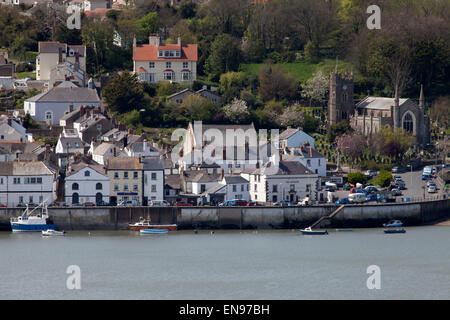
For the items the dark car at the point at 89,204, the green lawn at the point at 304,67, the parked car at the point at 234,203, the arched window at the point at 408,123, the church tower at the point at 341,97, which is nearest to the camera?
the dark car at the point at 89,204

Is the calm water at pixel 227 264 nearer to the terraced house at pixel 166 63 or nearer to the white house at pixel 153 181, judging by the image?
the white house at pixel 153 181

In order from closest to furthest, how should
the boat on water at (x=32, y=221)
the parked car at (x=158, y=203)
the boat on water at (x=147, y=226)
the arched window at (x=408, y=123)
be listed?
1. the boat on water at (x=32, y=221)
2. the boat on water at (x=147, y=226)
3. the parked car at (x=158, y=203)
4. the arched window at (x=408, y=123)

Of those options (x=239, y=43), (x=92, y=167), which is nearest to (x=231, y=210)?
(x=92, y=167)

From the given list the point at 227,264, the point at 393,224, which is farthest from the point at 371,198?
the point at 227,264

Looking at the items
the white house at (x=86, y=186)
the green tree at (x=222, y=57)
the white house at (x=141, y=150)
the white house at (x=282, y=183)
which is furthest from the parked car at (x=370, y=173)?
the green tree at (x=222, y=57)

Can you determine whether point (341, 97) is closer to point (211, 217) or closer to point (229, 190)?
point (229, 190)
